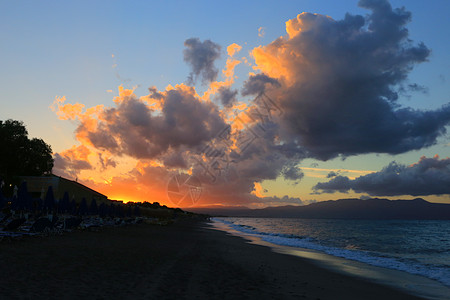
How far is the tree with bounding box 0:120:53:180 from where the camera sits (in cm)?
6028

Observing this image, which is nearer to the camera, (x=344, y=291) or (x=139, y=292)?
(x=139, y=292)

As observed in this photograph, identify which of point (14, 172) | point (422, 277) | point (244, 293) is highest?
point (14, 172)

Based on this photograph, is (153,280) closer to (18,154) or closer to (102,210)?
(102,210)

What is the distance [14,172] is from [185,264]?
6544 centimetres

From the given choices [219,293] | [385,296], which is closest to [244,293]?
[219,293]

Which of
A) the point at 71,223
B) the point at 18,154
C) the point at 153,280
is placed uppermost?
the point at 18,154

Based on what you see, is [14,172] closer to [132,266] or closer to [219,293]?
[132,266]

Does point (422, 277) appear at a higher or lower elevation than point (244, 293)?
lower

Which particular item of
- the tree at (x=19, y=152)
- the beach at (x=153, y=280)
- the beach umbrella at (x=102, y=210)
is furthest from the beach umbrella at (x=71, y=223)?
the tree at (x=19, y=152)

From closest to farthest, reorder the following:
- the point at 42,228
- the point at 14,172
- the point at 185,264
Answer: the point at 185,264 < the point at 42,228 < the point at 14,172

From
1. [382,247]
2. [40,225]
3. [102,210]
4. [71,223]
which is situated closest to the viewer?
[40,225]

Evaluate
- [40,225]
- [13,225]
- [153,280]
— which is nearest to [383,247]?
[153,280]

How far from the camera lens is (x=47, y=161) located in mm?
69000

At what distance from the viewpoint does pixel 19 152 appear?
6306cm
